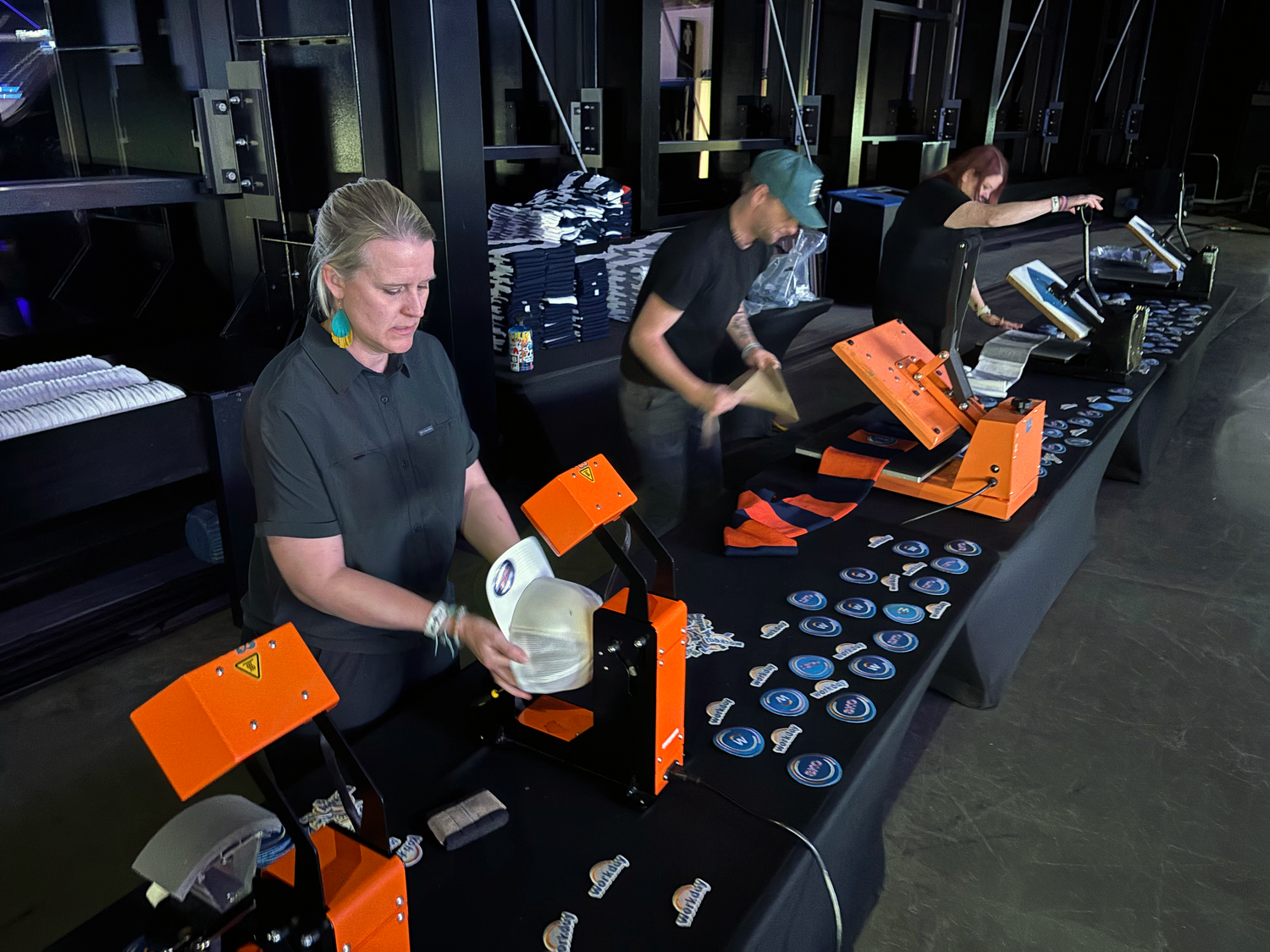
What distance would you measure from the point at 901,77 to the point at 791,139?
77.6 inches

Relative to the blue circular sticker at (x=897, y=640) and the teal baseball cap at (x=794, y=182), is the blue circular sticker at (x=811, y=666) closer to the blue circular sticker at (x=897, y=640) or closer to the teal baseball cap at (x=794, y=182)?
the blue circular sticker at (x=897, y=640)

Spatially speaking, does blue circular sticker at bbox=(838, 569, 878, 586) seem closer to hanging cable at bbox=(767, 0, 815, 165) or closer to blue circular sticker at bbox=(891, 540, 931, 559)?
blue circular sticker at bbox=(891, 540, 931, 559)

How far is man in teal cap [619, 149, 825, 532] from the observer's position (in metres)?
2.18

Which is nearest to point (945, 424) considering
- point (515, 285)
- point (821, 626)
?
point (821, 626)

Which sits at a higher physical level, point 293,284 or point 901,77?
point 901,77

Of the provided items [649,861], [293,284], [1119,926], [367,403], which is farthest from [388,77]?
[1119,926]

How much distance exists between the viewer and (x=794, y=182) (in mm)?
2098

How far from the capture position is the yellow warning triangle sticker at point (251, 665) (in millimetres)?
812

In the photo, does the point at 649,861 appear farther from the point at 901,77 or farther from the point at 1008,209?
the point at 901,77

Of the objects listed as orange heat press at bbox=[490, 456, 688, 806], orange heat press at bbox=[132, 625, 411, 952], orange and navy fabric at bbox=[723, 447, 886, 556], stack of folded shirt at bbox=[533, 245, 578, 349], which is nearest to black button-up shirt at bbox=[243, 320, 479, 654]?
orange heat press at bbox=[490, 456, 688, 806]

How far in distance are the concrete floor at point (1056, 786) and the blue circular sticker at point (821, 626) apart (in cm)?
62

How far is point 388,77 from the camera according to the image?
2848 millimetres

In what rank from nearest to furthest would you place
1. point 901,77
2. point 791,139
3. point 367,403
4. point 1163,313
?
point 367,403 → point 1163,313 → point 791,139 → point 901,77

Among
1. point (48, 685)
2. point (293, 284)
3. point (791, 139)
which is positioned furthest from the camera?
point (791, 139)
